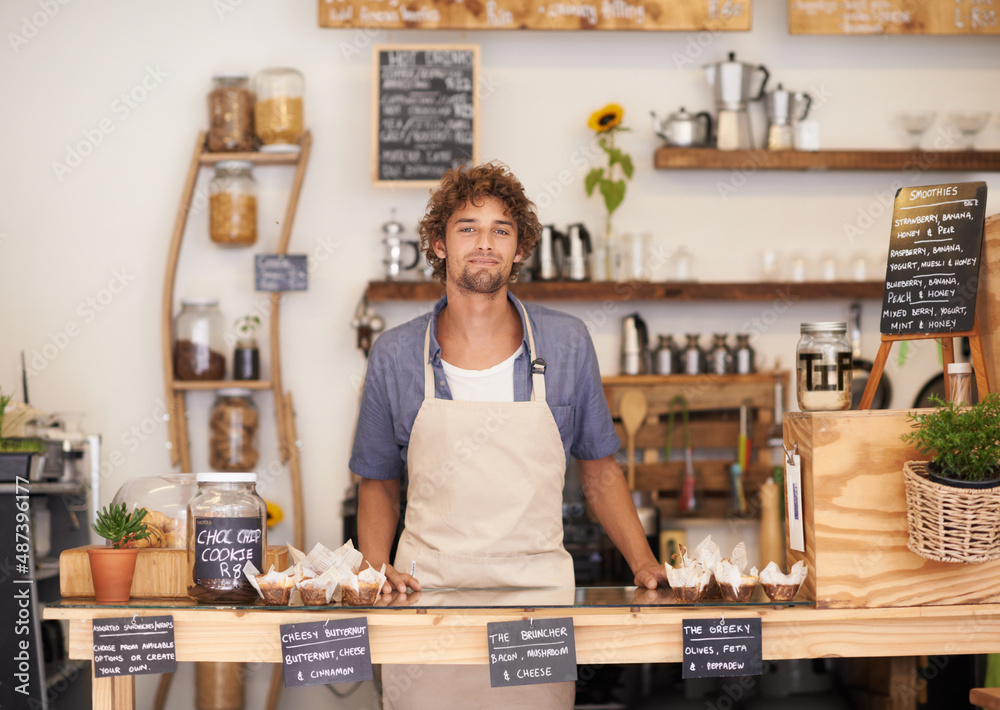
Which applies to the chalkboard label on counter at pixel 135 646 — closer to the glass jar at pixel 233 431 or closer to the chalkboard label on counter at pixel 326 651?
→ the chalkboard label on counter at pixel 326 651

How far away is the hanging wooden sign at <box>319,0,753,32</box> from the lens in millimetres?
3514

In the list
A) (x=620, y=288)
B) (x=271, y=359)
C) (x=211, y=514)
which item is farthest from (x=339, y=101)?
(x=211, y=514)

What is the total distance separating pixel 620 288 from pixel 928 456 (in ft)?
7.20

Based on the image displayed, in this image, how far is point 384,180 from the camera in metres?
3.63

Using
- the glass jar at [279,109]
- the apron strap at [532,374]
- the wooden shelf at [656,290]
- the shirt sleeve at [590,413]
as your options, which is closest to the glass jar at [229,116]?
the glass jar at [279,109]

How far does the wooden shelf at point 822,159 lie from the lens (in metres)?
3.63

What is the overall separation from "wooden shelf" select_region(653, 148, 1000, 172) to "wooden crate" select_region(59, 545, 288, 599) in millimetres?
2696

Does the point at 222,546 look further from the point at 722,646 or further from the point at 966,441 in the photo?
the point at 966,441

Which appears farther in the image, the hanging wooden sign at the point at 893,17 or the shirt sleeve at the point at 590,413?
the hanging wooden sign at the point at 893,17

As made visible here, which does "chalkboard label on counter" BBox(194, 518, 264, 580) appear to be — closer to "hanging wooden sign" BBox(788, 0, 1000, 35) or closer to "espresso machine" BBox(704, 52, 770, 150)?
"espresso machine" BBox(704, 52, 770, 150)

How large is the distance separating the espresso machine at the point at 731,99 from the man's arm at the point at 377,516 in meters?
2.25

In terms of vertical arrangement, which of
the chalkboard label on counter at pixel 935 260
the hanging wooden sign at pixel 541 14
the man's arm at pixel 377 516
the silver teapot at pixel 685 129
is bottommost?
the man's arm at pixel 377 516

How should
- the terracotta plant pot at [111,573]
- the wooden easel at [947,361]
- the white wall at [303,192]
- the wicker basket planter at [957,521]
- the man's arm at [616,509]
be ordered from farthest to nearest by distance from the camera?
1. the white wall at [303,192]
2. the man's arm at [616,509]
3. the wooden easel at [947,361]
4. the terracotta plant pot at [111,573]
5. the wicker basket planter at [957,521]

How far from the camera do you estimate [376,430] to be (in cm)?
204
